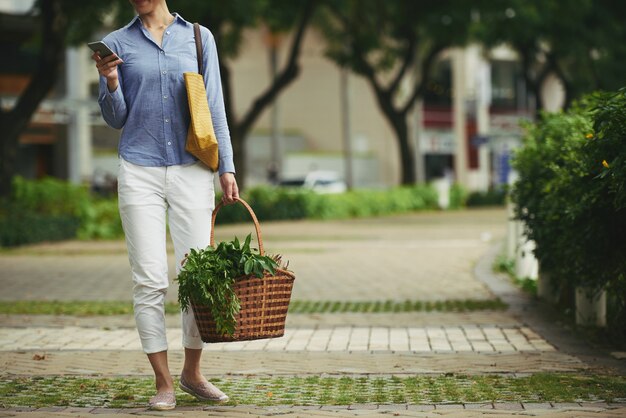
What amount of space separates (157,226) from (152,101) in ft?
1.98

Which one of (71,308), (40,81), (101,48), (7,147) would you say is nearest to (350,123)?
(40,81)

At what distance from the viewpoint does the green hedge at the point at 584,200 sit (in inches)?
294

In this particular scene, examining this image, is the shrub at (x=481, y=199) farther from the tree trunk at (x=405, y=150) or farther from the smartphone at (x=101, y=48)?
the smartphone at (x=101, y=48)

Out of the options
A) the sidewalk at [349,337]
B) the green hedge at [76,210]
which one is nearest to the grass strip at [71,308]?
the sidewalk at [349,337]

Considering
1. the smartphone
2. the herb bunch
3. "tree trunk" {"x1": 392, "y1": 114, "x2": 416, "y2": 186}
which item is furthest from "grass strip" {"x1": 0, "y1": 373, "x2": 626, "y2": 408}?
"tree trunk" {"x1": 392, "y1": 114, "x2": 416, "y2": 186}

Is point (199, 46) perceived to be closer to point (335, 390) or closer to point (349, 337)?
point (335, 390)

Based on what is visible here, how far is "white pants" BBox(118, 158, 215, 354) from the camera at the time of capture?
5875 mm

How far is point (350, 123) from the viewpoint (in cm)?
5425

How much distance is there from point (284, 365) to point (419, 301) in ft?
14.2

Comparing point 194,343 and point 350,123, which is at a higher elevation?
point 350,123

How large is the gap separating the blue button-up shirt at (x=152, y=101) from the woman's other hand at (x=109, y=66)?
12 cm

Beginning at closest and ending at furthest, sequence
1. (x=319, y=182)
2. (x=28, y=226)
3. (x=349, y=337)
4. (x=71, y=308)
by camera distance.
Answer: (x=349, y=337)
(x=71, y=308)
(x=28, y=226)
(x=319, y=182)

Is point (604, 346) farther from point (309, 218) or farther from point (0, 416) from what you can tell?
point (309, 218)

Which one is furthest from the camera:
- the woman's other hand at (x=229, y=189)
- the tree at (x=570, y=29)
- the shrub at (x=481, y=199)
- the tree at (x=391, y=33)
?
the shrub at (x=481, y=199)
